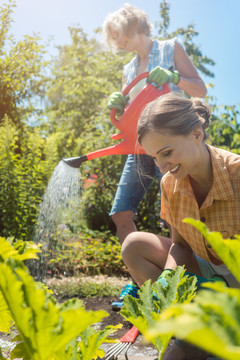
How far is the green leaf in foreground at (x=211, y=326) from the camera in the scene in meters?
0.21

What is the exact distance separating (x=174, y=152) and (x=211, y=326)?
127 cm

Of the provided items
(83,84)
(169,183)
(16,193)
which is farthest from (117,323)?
(83,84)

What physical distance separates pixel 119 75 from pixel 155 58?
223 inches

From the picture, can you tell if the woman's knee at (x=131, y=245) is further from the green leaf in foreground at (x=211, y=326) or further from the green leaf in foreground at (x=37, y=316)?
the green leaf in foreground at (x=211, y=326)

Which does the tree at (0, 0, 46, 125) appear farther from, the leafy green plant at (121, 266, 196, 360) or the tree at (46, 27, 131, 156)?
the leafy green plant at (121, 266, 196, 360)

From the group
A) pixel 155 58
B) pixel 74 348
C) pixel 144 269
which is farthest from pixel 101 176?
pixel 74 348

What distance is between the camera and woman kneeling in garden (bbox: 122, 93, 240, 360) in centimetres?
144

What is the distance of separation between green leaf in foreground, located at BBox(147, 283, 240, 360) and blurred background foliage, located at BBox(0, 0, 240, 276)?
3.02 m

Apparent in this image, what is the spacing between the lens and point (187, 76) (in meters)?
2.52

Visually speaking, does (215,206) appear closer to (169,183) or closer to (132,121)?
(169,183)

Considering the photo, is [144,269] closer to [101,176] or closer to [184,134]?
[184,134]

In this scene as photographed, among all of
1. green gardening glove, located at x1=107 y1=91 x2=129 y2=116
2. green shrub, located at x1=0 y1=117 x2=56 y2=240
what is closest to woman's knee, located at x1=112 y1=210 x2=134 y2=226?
green gardening glove, located at x1=107 y1=91 x2=129 y2=116

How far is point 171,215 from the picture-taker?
5.28 ft

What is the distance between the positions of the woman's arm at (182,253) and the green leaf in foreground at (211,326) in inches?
48.9
